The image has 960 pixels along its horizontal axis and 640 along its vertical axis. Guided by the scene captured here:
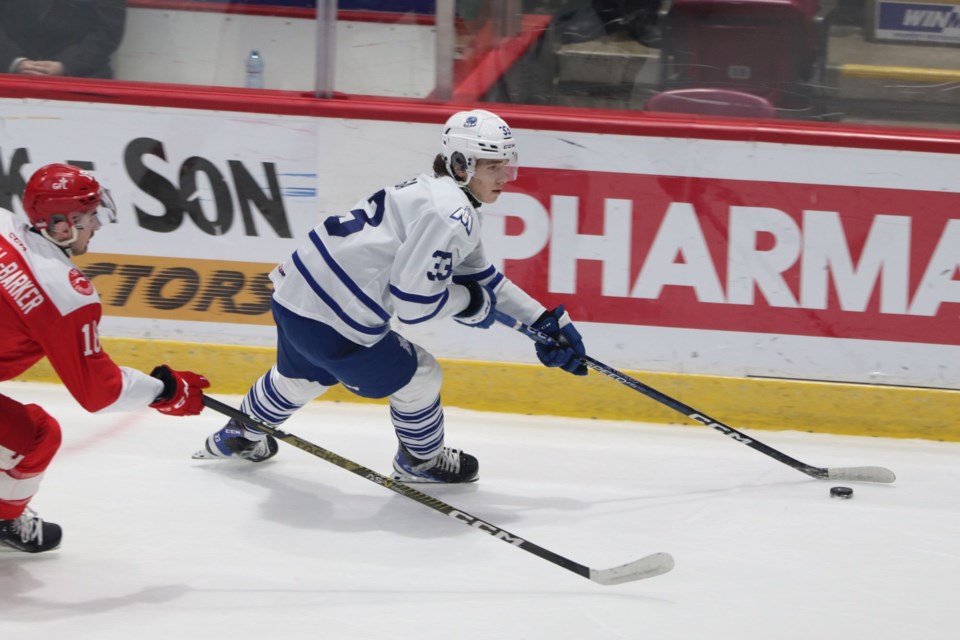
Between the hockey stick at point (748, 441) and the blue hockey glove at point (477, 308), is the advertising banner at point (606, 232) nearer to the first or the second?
the hockey stick at point (748, 441)

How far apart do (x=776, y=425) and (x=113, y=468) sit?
220 cm

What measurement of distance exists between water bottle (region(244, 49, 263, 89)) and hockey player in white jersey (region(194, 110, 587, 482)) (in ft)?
4.14

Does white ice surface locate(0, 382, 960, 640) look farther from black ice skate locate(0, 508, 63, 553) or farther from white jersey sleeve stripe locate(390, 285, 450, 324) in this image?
white jersey sleeve stripe locate(390, 285, 450, 324)

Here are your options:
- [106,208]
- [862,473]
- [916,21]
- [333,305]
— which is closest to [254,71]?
[333,305]

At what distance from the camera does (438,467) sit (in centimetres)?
361

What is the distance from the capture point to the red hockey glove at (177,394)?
281cm

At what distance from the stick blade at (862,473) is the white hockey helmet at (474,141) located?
1430 mm

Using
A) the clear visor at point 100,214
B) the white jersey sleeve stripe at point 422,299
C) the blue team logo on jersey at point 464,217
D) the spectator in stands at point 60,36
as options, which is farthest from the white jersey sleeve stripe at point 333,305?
the spectator in stands at point 60,36

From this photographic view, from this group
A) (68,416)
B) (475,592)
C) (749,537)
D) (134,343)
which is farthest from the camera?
(134,343)

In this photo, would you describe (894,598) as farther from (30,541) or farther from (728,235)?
(30,541)

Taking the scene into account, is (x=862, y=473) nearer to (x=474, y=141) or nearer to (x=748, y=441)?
(x=748, y=441)

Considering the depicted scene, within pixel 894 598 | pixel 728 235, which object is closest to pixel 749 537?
pixel 894 598

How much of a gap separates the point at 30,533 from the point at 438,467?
1.16m

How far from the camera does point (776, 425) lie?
4203mm
